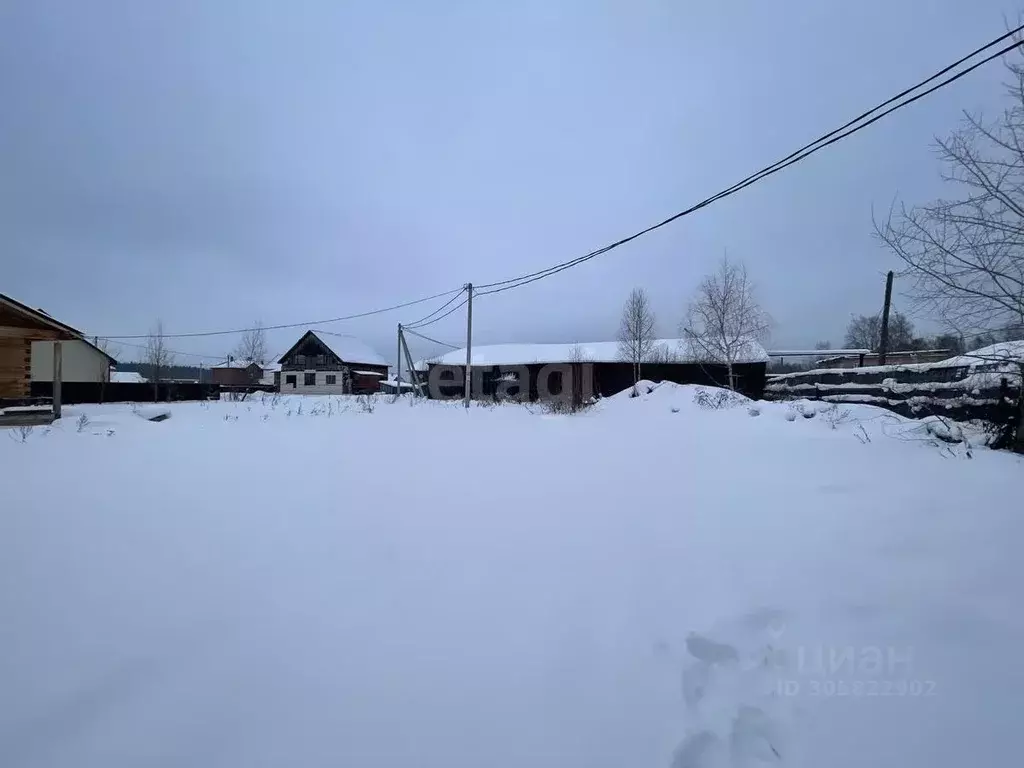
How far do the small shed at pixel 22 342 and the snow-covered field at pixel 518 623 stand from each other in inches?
404

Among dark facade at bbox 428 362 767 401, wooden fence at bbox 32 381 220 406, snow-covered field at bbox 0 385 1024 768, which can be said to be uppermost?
dark facade at bbox 428 362 767 401

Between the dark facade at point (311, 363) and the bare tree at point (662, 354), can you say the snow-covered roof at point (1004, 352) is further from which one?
the dark facade at point (311, 363)

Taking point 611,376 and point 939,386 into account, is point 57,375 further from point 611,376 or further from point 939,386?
point 611,376

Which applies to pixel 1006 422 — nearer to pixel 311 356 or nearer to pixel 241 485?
pixel 241 485

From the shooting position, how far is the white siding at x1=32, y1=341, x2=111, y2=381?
2795 centimetres

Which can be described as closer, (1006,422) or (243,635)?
(243,635)

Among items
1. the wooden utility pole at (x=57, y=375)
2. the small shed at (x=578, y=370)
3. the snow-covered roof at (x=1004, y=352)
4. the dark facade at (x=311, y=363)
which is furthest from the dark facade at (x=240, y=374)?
the snow-covered roof at (x=1004, y=352)

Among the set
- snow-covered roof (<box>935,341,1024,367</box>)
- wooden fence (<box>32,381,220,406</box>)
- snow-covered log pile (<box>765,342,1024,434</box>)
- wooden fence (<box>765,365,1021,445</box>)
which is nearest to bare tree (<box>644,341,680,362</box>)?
wooden fence (<box>765,365,1021,445</box>)

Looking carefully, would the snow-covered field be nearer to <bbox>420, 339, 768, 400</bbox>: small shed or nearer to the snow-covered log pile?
the snow-covered log pile

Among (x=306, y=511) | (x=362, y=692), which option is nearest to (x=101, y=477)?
(x=306, y=511)

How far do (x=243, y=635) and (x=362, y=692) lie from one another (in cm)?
77

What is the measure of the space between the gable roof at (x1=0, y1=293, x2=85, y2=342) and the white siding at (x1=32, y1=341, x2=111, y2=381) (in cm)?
2129

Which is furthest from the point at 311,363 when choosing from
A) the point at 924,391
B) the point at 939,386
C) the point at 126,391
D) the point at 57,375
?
the point at 939,386

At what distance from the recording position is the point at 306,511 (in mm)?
3939
